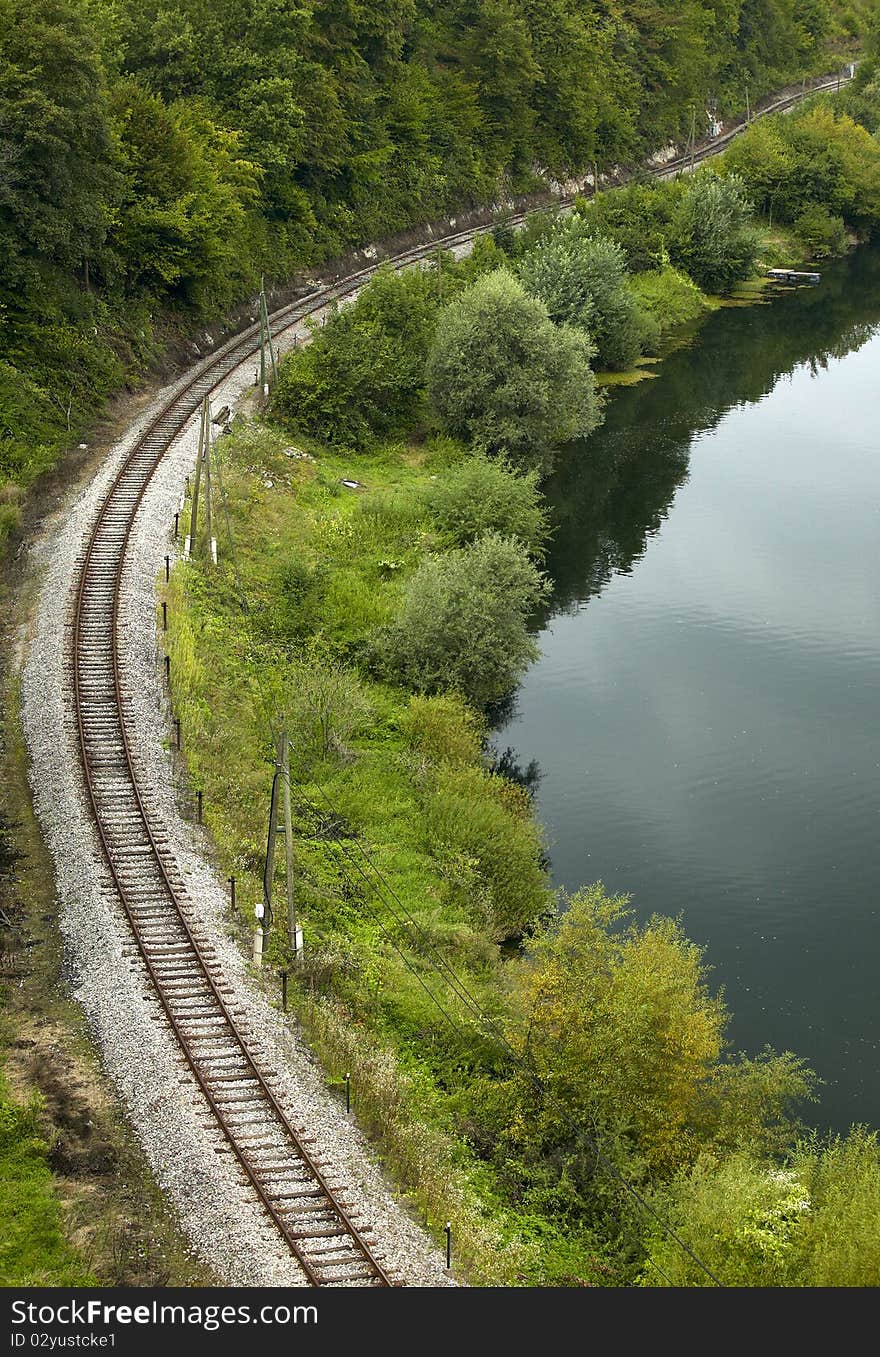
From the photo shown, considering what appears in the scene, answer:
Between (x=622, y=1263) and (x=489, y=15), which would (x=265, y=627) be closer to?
(x=622, y=1263)

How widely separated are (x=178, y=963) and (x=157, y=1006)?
5.40 feet

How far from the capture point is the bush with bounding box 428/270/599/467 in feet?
234

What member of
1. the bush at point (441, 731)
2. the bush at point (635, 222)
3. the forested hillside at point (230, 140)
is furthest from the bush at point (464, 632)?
the bush at point (635, 222)

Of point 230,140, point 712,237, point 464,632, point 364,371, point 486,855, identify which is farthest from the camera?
point 712,237

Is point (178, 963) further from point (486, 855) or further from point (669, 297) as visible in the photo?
point (669, 297)

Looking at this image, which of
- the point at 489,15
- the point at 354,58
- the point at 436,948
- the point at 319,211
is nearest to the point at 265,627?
the point at 436,948

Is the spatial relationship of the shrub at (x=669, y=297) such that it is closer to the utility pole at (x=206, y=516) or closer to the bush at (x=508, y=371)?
the bush at (x=508, y=371)

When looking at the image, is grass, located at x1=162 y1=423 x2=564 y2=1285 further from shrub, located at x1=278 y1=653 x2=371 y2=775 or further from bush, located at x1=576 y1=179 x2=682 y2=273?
bush, located at x1=576 y1=179 x2=682 y2=273

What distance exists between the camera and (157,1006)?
3191 cm

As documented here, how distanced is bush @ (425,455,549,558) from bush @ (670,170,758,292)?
60.7 m

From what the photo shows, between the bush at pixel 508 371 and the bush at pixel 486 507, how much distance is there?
7094mm

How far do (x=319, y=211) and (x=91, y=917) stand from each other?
7451cm

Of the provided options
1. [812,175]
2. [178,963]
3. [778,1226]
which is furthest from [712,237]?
[778,1226]

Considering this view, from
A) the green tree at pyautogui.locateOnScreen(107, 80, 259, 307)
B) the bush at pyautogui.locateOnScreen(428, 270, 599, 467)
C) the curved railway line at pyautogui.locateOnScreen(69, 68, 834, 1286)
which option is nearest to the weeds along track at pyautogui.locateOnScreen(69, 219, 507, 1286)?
the curved railway line at pyautogui.locateOnScreen(69, 68, 834, 1286)
